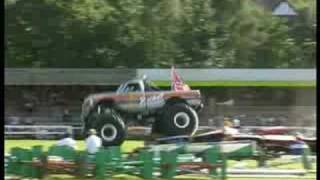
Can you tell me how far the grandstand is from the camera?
2895mm

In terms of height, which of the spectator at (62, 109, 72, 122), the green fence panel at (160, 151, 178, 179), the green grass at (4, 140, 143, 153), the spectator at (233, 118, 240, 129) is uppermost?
the spectator at (62, 109, 72, 122)

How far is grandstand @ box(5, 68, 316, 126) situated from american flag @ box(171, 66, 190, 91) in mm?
26

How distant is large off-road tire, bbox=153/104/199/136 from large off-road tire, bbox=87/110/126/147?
0.18 m

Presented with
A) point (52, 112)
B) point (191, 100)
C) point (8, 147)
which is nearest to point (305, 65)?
point (191, 100)

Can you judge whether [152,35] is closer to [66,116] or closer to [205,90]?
[205,90]

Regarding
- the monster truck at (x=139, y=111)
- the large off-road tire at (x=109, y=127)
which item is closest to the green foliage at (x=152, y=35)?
the monster truck at (x=139, y=111)

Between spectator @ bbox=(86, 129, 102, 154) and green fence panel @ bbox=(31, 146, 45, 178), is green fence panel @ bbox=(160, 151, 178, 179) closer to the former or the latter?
spectator @ bbox=(86, 129, 102, 154)

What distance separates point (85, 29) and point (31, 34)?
29 centimetres

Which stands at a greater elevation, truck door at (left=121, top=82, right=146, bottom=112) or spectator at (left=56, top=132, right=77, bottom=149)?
truck door at (left=121, top=82, right=146, bottom=112)

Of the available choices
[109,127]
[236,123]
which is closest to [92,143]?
[109,127]

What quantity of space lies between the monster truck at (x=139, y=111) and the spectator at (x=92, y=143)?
23mm

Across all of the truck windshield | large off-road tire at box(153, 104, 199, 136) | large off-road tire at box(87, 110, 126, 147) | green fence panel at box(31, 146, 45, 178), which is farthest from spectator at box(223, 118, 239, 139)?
green fence panel at box(31, 146, 45, 178)

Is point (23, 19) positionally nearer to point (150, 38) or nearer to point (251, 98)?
point (150, 38)

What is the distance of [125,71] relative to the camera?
9.55 ft
